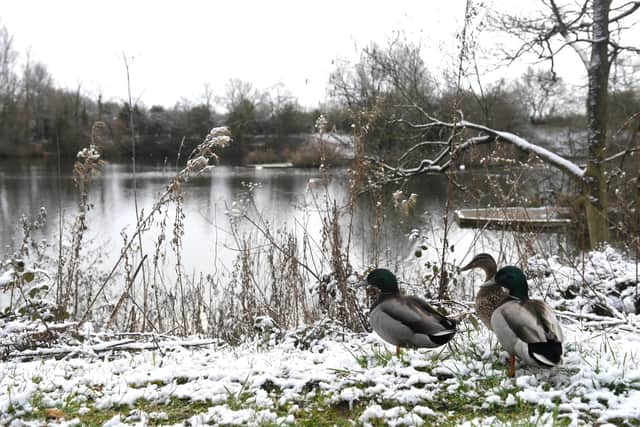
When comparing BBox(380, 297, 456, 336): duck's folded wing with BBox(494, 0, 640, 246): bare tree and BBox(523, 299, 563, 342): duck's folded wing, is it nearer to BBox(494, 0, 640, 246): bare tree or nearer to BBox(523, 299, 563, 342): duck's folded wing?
BBox(523, 299, 563, 342): duck's folded wing

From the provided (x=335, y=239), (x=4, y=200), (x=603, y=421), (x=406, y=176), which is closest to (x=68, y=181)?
(x=4, y=200)

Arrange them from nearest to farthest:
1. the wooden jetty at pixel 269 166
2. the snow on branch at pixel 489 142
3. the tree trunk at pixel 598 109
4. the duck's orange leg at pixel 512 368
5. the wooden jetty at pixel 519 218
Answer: the duck's orange leg at pixel 512 368
the wooden jetty at pixel 519 218
the tree trunk at pixel 598 109
the snow on branch at pixel 489 142
the wooden jetty at pixel 269 166

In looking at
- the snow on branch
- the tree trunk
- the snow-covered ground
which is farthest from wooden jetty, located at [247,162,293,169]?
the snow-covered ground

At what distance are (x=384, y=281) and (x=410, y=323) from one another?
1.67 feet

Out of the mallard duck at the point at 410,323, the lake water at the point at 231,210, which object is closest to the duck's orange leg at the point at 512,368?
the mallard duck at the point at 410,323

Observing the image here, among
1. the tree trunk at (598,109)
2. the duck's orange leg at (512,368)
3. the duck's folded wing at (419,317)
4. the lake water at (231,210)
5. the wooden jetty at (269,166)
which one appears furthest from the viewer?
the wooden jetty at (269,166)

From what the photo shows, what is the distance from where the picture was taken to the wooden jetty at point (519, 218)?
6.34 m

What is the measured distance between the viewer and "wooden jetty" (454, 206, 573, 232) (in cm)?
634

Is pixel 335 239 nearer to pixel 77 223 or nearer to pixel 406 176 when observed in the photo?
pixel 77 223

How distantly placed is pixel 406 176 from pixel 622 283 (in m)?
5.04

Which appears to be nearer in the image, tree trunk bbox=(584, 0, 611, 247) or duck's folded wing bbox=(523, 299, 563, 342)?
duck's folded wing bbox=(523, 299, 563, 342)

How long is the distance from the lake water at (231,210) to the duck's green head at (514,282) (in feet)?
8.99

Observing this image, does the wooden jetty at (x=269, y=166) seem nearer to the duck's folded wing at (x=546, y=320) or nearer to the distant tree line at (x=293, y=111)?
the distant tree line at (x=293, y=111)

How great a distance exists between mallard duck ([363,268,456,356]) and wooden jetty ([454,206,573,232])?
296cm
